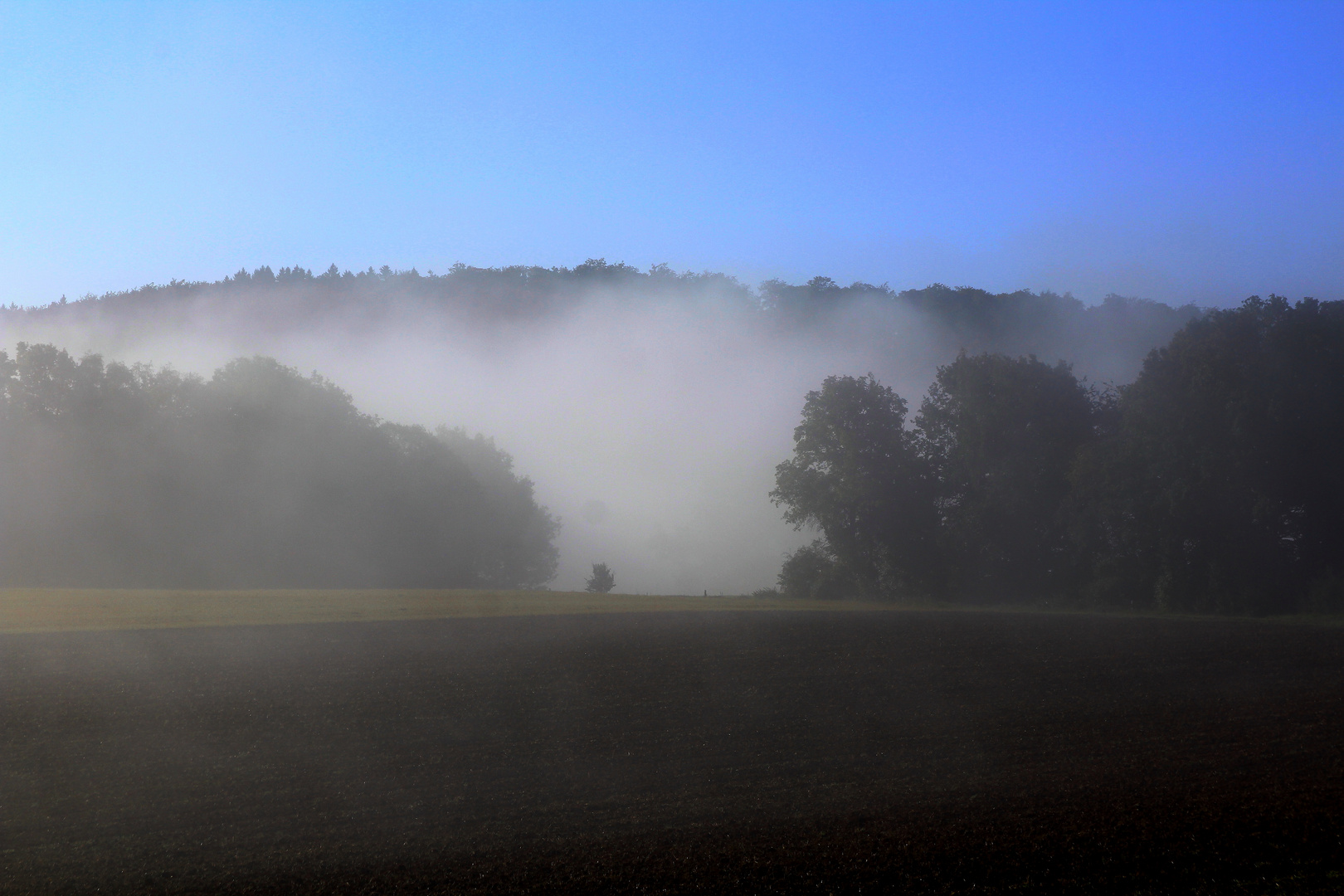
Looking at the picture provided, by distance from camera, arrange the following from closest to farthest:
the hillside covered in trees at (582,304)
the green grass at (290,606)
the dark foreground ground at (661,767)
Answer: the dark foreground ground at (661,767), the green grass at (290,606), the hillside covered in trees at (582,304)

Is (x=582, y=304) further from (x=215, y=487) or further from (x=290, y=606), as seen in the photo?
(x=290, y=606)

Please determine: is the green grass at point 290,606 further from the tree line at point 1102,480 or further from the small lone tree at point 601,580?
the small lone tree at point 601,580

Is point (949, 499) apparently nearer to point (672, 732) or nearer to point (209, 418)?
point (672, 732)

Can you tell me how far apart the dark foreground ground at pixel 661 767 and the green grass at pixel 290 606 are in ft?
11.6

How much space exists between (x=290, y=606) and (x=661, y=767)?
21.8 meters

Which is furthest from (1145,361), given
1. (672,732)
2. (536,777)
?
(536,777)

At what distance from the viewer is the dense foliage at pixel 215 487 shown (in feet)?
152

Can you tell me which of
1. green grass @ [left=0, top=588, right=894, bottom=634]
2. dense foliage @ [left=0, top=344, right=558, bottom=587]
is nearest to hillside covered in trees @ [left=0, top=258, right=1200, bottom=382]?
dense foliage @ [left=0, top=344, right=558, bottom=587]

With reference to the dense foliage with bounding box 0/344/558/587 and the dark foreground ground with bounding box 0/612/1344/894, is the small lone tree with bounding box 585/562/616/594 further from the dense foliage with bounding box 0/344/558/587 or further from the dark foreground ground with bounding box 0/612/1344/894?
the dark foreground ground with bounding box 0/612/1344/894

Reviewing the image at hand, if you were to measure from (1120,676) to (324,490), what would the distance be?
45.6 metres

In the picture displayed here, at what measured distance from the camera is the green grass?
2680 cm

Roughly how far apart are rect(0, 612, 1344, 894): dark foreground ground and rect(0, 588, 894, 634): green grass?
3548 mm

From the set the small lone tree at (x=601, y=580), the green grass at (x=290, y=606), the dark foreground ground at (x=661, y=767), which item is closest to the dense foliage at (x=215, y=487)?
the small lone tree at (x=601, y=580)

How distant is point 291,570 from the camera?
51.0 m
